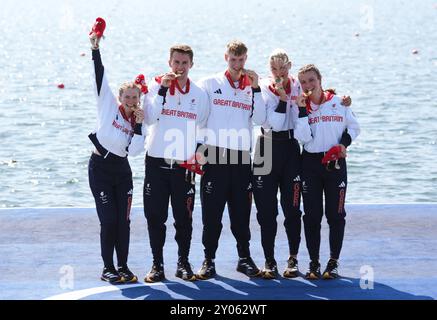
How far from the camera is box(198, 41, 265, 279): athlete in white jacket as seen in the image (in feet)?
31.3

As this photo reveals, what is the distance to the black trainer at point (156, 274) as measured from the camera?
942cm

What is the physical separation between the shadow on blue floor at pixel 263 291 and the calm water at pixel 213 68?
23.3 feet

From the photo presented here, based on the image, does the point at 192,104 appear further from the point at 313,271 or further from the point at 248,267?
the point at 313,271

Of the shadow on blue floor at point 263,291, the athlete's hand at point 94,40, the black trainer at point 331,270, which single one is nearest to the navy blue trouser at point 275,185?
the black trainer at point 331,270

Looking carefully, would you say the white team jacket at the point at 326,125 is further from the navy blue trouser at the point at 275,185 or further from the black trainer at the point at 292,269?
the black trainer at the point at 292,269

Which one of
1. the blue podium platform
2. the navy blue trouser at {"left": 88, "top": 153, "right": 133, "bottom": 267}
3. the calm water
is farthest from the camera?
the calm water

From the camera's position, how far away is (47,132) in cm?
2533

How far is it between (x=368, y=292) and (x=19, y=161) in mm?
13104

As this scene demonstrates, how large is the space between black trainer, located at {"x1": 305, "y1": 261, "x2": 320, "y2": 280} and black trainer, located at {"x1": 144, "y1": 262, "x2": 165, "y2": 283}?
1.28 metres

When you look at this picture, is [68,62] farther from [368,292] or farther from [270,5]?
[270,5]

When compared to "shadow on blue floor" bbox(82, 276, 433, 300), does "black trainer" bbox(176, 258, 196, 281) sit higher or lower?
higher

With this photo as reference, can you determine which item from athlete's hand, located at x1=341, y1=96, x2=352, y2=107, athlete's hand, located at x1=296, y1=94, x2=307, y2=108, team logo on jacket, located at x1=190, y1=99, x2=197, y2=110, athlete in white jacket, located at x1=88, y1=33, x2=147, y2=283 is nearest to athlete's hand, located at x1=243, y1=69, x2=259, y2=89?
athlete's hand, located at x1=296, y1=94, x2=307, y2=108

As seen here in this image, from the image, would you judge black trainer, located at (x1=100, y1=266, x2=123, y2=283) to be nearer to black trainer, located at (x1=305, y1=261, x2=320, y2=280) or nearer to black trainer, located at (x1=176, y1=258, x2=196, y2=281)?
black trainer, located at (x1=176, y1=258, x2=196, y2=281)

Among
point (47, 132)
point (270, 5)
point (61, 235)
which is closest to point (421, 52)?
point (47, 132)
